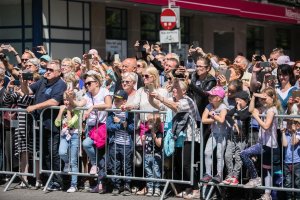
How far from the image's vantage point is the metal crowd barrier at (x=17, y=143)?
11570 mm

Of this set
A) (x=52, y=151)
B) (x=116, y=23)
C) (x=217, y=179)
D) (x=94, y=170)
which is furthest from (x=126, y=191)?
(x=116, y=23)

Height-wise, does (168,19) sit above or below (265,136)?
above

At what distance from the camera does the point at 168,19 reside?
18.0m

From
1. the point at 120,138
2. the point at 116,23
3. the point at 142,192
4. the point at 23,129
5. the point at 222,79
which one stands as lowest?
the point at 142,192

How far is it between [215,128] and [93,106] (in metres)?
2.00

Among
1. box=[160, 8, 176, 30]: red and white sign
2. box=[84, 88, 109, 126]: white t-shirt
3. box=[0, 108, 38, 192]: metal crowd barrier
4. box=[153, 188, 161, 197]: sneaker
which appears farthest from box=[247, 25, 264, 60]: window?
box=[153, 188, 161, 197]: sneaker

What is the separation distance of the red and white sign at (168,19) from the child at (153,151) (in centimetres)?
747

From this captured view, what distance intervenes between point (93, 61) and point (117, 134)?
300 cm

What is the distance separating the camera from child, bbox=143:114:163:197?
1074 centimetres

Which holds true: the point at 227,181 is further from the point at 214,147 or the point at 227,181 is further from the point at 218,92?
the point at 218,92

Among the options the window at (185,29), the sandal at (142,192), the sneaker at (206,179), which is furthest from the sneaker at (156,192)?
the window at (185,29)

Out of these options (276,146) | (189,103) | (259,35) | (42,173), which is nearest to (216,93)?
(189,103)

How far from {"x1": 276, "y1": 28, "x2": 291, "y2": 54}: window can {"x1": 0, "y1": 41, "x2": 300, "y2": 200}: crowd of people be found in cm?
2385

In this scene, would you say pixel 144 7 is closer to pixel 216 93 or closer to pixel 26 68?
pixel 26 68
